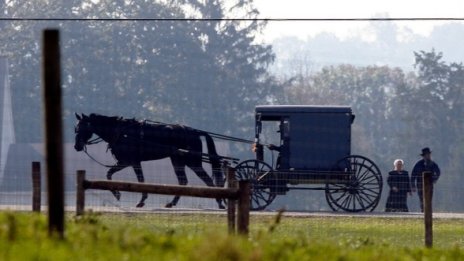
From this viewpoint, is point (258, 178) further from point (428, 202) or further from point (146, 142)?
point (428, 202)

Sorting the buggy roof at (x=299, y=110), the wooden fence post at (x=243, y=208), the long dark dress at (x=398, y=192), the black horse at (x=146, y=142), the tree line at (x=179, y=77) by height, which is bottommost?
the long dark dress at (x=398, y=192)

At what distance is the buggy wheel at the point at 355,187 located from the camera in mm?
29922

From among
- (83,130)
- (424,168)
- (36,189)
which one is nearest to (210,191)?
(36,189)

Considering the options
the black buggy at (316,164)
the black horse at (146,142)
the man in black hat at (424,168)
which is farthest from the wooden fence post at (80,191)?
the black horse at (146,142)

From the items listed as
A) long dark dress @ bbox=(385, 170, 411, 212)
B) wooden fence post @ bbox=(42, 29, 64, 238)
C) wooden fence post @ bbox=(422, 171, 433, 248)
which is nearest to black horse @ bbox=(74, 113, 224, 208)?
long dark dress @ bbox=(385, 170, 411, 212)

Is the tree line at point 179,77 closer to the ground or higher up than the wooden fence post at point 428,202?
higher up

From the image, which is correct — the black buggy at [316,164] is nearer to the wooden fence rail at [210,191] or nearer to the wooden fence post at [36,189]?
the wooden fence post at [36,189]

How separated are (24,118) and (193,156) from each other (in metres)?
42.4

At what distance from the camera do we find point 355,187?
29.8 meters

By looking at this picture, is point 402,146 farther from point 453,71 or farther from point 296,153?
point 296,153

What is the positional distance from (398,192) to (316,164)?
6.34 feet

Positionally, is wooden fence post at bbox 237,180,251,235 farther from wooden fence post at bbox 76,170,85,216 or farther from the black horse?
the black horse

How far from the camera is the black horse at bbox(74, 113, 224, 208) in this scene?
1227 inches

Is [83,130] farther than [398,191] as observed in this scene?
Yes
